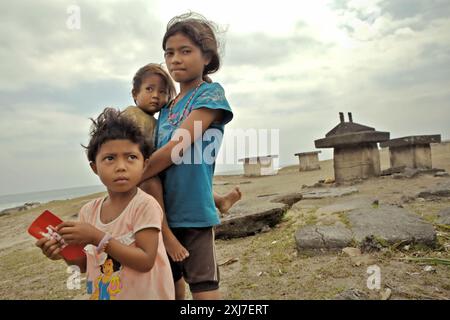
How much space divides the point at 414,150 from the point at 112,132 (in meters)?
9.56

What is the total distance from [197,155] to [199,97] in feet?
0.99

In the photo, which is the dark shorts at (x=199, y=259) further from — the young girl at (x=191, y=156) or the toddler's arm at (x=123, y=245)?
the toddler's arm at (x=123, y=245)

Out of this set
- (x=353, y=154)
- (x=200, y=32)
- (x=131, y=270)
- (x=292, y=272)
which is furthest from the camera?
(x=353, y=154)

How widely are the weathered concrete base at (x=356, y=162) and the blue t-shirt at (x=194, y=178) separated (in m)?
7.30

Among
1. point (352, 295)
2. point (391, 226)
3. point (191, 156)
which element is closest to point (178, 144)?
point (191, 156)

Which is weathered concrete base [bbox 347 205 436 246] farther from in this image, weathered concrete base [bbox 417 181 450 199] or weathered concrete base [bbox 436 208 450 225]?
weathered concrete base [bbox 417 181 450 199]

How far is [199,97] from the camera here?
1854mm

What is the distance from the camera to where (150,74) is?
6.73ft

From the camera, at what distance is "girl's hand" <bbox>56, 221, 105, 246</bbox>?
4.61 ft

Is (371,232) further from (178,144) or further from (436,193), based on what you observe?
(436,193)

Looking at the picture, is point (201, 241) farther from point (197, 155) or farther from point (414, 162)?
point (414, 162)

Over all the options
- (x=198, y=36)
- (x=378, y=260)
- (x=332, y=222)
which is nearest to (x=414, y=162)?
(x=332, y=222)

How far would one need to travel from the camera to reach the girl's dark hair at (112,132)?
1605mm

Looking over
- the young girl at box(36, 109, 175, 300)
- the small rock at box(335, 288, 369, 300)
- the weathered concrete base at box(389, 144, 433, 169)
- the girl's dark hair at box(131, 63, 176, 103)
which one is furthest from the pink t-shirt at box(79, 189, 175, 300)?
the weathered concrete base at box(389, 144, 433, 169)
